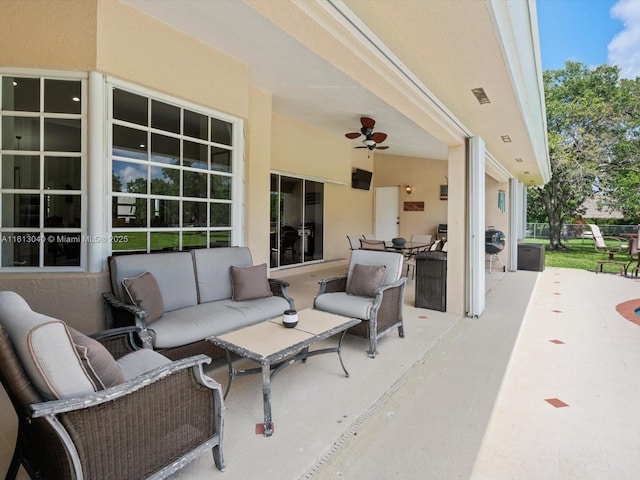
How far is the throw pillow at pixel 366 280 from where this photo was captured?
3.73 metres

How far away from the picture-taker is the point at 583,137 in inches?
519

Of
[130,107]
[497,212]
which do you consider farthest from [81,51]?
[497,212]

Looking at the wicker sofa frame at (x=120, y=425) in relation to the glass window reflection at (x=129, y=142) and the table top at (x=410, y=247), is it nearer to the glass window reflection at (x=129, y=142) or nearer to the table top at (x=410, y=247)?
the glass window reflection at (x=129, y=142)

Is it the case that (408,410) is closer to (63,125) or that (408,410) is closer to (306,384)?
(306,384)

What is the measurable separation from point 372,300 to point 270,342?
1540 mm

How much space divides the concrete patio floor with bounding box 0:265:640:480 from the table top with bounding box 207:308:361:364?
1.52 feet

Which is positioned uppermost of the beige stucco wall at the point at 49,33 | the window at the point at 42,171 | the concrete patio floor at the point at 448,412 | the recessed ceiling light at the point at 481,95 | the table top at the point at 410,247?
the beige stucco wall at the point at 49,33

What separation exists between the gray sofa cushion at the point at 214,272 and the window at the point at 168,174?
62 cm

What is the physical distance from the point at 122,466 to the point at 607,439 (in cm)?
272

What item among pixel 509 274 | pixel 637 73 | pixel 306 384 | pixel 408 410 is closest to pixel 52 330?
pixel 306 384

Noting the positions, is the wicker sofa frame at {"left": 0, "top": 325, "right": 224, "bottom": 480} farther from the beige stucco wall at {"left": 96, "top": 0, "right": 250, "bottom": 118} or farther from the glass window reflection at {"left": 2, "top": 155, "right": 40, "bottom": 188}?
the beige stucco wall at {"left": 96, "top": 0, "right": 250, "bottom": 118}

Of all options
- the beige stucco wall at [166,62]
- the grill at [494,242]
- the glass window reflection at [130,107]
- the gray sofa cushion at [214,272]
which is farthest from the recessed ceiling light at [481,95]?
the grill at [494,242]

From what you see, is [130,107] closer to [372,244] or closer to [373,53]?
[373,53]

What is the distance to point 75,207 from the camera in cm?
318
